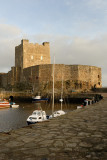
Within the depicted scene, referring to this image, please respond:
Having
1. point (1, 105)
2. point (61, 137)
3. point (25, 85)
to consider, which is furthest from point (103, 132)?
point (25, 85)

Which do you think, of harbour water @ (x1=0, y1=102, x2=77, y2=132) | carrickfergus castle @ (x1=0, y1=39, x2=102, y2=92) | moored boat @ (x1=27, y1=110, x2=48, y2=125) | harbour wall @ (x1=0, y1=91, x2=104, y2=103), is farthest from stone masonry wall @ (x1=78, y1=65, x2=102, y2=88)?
moored boat @ (x1=27, y1=110, x2=48, y2=125)

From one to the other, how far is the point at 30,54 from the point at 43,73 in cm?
828

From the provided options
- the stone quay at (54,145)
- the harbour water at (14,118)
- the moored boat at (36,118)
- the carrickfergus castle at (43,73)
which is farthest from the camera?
the carrickfergus castle at (43,73)

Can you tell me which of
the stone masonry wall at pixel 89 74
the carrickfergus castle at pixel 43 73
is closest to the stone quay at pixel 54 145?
the carrickfergus castle at pixel 43 73

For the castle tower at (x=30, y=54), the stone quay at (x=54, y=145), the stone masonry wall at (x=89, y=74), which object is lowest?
the stone quay at (x=54, y=145)

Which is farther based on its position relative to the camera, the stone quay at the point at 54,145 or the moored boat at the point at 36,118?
the moored boat at the point at 36,118

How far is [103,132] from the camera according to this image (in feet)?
12.5

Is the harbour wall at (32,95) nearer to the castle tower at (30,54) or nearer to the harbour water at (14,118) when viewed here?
the castle tower at (30,54)

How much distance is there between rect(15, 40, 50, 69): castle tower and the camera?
150 feet

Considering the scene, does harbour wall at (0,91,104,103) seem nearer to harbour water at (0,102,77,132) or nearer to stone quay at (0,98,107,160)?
harbour water at (0,102,77,132)

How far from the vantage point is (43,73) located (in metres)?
41.8

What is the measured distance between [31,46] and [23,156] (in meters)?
45.9

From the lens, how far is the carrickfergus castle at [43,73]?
135 ft

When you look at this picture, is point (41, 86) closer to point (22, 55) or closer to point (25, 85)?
point (25, 85)
